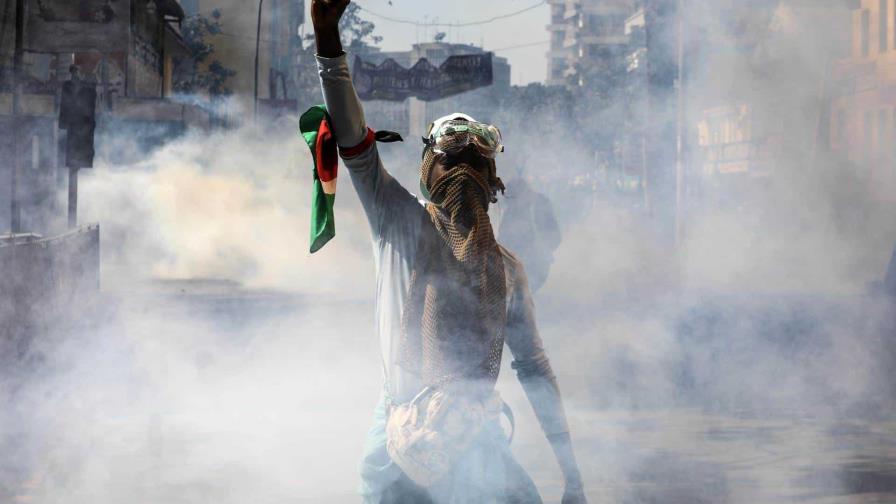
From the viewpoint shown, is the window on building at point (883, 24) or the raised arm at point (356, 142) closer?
the raised arm at point (356, 142)

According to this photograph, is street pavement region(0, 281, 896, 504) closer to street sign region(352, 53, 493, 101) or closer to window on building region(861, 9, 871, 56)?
window on building region(861, 9, 871, 56)

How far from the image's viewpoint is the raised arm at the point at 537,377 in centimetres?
285

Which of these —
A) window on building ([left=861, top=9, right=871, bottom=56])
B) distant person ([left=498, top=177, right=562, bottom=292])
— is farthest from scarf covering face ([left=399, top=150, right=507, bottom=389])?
window on building ([left=861, top=9, right=871, bottom=56])

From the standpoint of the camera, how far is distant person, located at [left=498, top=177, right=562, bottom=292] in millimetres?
10750

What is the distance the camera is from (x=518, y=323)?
112 inches

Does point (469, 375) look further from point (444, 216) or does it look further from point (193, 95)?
point (193, 95)

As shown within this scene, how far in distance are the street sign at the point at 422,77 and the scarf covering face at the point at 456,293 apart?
27.0 metres

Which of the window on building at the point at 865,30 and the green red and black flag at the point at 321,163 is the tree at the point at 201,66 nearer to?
the window on building at the point at 865,30

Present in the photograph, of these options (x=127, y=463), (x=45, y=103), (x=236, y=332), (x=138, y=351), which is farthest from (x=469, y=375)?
(x=45, y=103)

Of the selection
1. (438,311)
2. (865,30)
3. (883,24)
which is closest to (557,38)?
(865,30)

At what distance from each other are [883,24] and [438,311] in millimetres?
19156

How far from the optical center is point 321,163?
2664mm

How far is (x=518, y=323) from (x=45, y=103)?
2315cm

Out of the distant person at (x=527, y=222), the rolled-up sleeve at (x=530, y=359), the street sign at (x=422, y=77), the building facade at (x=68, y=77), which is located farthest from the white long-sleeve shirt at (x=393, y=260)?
the street sign at (x=422, y=77)
